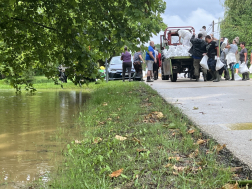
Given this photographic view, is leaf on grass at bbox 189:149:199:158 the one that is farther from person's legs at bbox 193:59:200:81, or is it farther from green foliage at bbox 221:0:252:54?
green foliage at bbox 221:0:252:54

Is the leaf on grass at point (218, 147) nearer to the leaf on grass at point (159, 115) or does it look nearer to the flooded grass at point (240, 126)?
the flooded grass at point (240, 126)

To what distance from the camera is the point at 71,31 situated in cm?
772

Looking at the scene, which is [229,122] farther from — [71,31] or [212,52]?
[212,52]

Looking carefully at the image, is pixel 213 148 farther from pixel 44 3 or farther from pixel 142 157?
pixel 44 3

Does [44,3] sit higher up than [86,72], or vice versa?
[44,3]

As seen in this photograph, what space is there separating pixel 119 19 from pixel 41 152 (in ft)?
11.1

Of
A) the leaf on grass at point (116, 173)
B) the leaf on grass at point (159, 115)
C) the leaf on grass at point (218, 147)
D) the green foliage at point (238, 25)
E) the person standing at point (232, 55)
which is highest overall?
the green foliage at point (238, 25)

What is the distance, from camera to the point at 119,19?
6.85m

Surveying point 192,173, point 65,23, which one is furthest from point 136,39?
point 192,173

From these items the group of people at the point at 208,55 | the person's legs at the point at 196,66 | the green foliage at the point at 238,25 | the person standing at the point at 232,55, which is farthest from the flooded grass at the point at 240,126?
the green foliage at the point at 238,25

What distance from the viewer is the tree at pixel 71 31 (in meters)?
6.67

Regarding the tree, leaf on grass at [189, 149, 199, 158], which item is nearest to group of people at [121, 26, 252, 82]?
the tree

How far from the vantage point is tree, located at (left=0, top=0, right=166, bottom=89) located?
6.67 m

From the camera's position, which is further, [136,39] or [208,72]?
[208,72]
